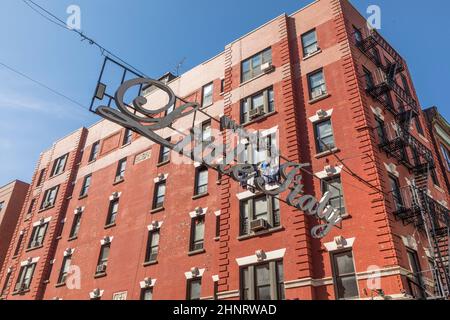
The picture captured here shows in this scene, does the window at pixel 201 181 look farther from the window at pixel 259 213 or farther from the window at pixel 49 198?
the window at pixel 49 198

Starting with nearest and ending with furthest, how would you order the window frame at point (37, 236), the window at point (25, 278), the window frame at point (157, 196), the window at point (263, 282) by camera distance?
the window at point (263, 282) < the window frame at point (157, 196) < the window at point (25, 278) < the window frame at point (37, 236)

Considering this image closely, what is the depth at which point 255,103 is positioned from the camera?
86.9 feet

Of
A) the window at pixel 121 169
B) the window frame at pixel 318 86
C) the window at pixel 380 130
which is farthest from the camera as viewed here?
the window at pixel 121 169

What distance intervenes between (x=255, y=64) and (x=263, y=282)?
1572 centimetres

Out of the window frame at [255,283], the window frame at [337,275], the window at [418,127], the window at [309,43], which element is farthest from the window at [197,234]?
the window at [418,127]

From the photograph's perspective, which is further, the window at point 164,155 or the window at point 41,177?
the window at point 41,177

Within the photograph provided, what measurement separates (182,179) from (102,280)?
9023 millimetres

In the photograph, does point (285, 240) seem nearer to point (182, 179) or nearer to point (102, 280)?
point (182, 179)

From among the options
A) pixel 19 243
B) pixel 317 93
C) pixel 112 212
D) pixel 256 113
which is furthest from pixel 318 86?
pixel 19 243

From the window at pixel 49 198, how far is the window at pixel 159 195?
14.5 meters

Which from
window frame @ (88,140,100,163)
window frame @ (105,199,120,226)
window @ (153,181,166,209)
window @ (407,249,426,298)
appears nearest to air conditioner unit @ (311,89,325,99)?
window @ (407,249,426,298)

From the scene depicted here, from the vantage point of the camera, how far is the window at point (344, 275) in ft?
56.7

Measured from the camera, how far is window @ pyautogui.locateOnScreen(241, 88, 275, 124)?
25.3 metres
